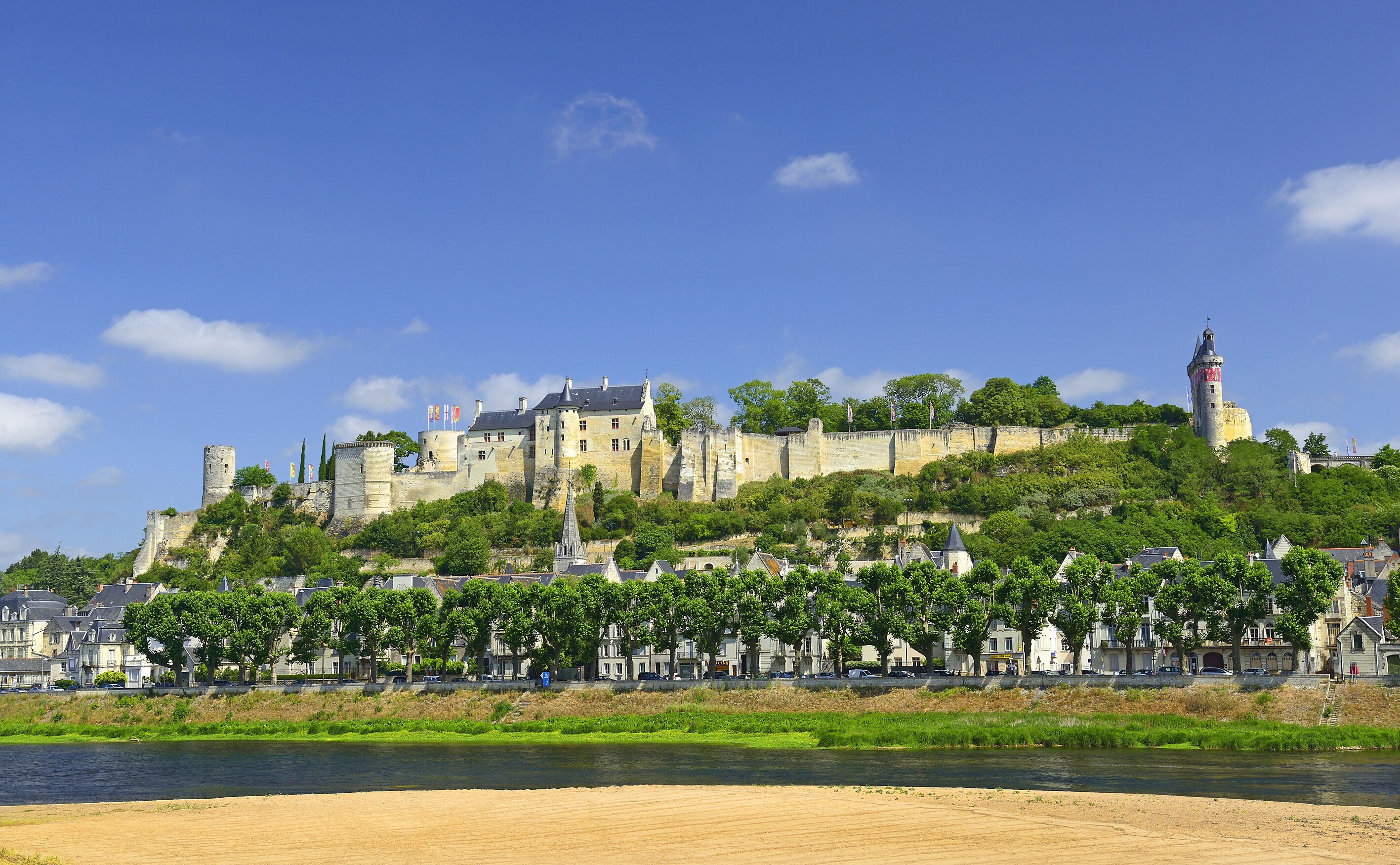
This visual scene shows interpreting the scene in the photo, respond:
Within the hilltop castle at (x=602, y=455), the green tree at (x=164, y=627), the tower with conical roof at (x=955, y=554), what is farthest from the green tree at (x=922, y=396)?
the green tree at (x=164, y=627)

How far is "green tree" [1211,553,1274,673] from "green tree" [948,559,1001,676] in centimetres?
838

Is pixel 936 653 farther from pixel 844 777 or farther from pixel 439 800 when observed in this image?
pixel 439 800

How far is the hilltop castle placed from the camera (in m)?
101

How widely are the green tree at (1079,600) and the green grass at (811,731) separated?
512 centimetres

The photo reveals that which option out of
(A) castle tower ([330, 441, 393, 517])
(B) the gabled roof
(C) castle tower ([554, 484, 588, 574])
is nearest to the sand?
(B) the gabled roof

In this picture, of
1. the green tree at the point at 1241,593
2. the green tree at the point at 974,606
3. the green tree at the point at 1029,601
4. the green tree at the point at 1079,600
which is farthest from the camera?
the green tree at the point at 974,606

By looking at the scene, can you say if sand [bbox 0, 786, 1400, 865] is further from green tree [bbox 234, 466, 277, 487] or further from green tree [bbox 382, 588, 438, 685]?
green tree [bbox 234, 466, 277, 487]

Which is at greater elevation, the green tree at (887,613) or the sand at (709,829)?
the green tree at (887,613)

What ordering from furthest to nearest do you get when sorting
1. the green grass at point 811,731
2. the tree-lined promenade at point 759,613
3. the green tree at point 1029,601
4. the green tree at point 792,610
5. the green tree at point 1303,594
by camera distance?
1. the green tree at point 792,610
2. the green tree at point 1029,601
3. the tree-lined promenade at point 759,613
4. the green tree at point 1303,594
5. the green grass at point 811,731

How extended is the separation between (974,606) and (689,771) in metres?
17.9

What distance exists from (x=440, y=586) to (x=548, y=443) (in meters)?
34.6

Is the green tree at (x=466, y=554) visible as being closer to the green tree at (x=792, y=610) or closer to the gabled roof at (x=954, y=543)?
the gabled roof at (x=954, y=543)

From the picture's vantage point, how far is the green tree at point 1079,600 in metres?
50.2

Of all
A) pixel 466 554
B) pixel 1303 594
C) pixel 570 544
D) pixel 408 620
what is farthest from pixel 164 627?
pixel 1303 594
